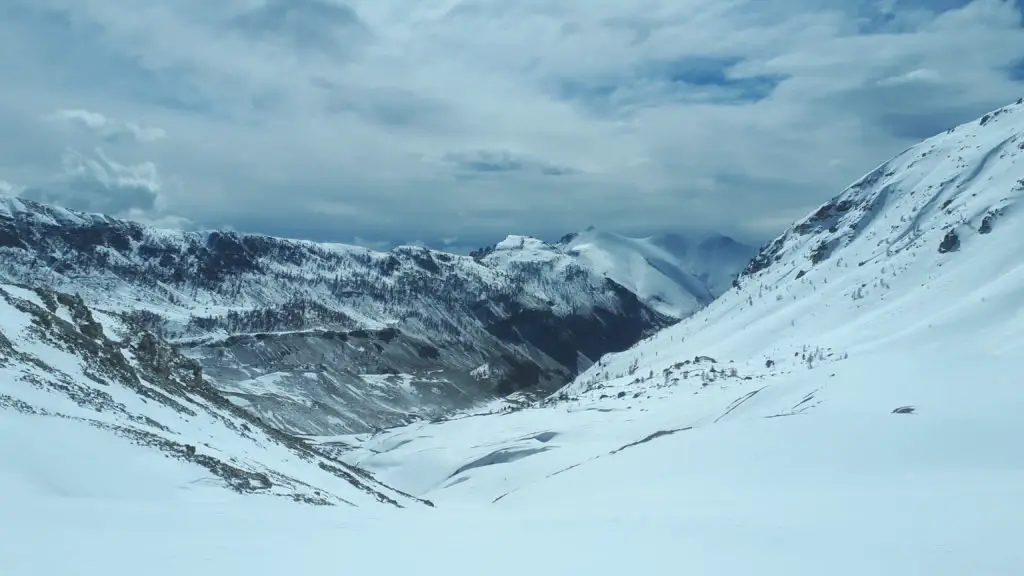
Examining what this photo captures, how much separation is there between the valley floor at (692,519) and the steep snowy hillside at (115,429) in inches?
32.8

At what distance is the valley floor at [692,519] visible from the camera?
15.8 meters

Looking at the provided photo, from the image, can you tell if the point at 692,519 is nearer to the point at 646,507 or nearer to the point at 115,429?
the point at 646,507

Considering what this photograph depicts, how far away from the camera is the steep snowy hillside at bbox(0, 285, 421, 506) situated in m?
22.4

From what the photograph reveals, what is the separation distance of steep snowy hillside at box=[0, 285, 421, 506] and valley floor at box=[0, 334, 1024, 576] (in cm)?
83

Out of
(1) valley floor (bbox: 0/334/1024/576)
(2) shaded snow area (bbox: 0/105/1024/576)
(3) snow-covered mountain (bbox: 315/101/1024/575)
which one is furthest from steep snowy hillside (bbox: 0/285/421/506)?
(3) snow-covered mountain (bbox: 315/101/1024/575)

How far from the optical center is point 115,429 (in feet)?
91.3

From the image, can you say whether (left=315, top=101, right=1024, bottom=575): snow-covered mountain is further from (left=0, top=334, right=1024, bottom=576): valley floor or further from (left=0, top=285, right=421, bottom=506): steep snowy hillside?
(left=0, top=285, right=421, bottom=506): steep snowy hillside

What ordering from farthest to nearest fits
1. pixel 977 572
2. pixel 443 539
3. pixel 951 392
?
pixel 951 392 < pixel 443 539 < pixel 977 572

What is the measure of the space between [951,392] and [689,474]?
23263mm

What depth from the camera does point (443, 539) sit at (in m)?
20.3

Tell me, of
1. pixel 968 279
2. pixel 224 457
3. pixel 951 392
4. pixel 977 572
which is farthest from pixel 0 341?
pixel 968 279

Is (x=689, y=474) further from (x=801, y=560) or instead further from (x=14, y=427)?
(x=14, y=427)

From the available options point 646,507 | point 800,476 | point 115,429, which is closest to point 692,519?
point 646,507

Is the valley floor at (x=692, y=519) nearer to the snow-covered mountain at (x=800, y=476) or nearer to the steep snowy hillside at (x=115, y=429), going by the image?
the snow-covered mountain at (x=800, y=476)
